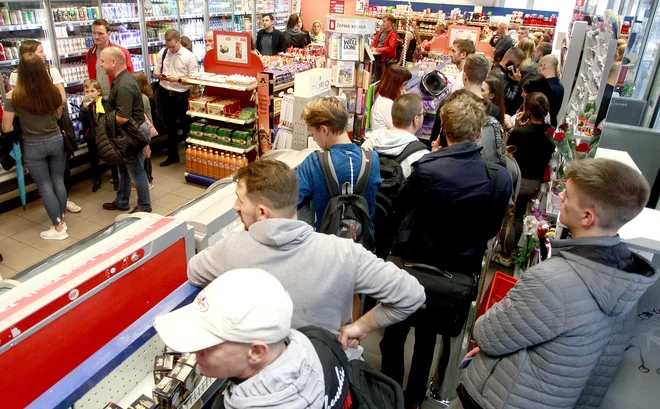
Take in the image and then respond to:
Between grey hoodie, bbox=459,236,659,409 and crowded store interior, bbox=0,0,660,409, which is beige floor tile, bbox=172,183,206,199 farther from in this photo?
grey hoodie, bbox=459,236,659,409

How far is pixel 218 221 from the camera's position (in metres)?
2.25

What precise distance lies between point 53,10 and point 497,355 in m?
6.63

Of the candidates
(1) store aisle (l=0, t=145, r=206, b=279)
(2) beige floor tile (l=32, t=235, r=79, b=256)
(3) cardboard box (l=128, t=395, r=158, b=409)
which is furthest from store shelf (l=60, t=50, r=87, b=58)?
(3) cardboard box (l=128, t=395, r=158, b=409)

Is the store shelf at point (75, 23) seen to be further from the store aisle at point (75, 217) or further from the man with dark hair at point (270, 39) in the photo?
the man with dark hair at point (270, 39)

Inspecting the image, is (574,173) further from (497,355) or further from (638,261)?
(497,355)

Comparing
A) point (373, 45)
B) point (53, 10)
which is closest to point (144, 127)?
point (53, 10)

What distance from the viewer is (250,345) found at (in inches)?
45.8

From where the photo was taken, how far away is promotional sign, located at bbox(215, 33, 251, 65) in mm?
5973

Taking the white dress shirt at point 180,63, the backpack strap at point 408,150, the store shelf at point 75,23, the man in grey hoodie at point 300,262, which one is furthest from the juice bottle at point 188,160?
the man in grey hoodie at point 300,262

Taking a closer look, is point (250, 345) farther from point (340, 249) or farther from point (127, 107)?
point (127, 107)

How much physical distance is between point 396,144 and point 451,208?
819mm

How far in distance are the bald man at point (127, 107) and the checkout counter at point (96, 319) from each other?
10.5ft

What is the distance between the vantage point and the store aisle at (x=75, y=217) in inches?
188

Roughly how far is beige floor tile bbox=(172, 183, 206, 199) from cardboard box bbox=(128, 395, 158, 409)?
4839mm
